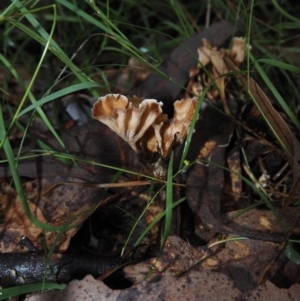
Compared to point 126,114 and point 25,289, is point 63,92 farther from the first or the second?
point 25,289

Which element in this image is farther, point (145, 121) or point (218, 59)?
point (218, 59)

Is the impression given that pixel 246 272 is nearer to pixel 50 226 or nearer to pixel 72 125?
pixel 50 226

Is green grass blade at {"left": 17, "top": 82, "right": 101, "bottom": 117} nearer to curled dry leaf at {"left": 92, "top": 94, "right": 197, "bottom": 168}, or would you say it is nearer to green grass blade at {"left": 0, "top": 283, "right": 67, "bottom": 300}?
curled dry leaf at {"left": 92, "top": 94, "right": 197, "bottom": 168}

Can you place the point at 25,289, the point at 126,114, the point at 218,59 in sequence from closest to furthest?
the point at 25,289
the point at 126,114
the point at 218,59

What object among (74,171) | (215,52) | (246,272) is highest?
(215,52)

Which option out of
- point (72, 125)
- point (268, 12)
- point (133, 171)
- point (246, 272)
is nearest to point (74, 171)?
point (133, 171)

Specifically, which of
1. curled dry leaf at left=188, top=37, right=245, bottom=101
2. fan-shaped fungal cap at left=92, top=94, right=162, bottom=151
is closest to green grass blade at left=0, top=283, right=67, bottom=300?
fan-shaped fungal cap at left=92, top=94, right=162, bottom=151

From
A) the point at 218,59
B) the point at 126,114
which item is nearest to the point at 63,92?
the point at 126,114

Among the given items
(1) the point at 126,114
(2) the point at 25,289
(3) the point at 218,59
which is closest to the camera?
(2) the point at 25,289
